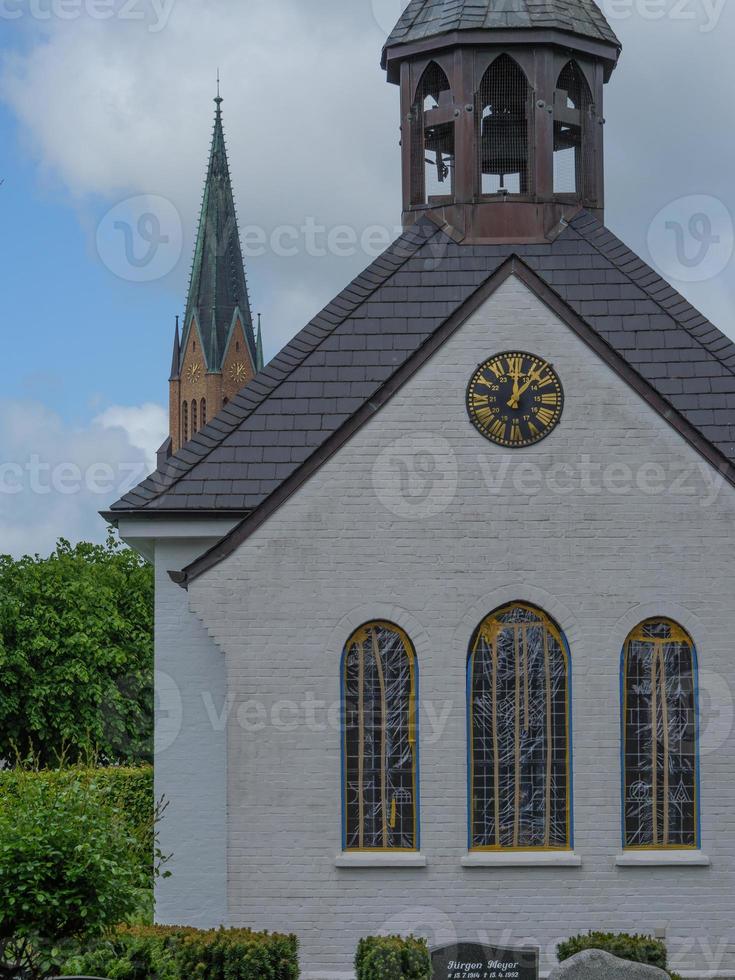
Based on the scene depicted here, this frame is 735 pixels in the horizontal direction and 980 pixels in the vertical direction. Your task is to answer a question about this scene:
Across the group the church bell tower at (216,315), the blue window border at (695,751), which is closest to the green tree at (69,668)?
the blue window border at (695,751)

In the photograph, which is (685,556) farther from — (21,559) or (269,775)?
(21,559)

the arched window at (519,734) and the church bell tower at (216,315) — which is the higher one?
the church bell tower at (216,315)

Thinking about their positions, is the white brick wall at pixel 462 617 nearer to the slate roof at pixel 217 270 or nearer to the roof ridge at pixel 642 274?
the roof ridge at pixel 642 274

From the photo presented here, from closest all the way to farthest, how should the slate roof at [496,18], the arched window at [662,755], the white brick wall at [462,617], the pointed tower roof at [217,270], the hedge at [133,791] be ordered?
the white brick wall at [462,617]
the arched window at [662,755]
the hedge at [133,791]
the slate roof at [496,18]
the pointed tower roof at [217,270]

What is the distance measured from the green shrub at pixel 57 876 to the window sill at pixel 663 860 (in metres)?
6.28

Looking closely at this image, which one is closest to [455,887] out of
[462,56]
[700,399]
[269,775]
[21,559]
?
[269,775]

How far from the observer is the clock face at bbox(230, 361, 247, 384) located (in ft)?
267

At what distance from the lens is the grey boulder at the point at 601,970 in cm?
1662

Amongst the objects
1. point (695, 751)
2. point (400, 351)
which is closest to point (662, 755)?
point (695, 751)

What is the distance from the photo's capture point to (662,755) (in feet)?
66.9

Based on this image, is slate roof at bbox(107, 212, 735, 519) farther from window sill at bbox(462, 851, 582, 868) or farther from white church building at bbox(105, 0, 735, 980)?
window sill at bbox(462, 851, 582, 868)

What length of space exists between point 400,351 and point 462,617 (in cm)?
428

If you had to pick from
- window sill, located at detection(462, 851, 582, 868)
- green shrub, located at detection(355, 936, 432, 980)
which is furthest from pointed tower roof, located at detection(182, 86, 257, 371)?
green shrub, located at detection(355, 936, 432, 980)

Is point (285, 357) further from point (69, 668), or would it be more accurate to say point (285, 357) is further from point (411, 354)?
point (69, 668)
